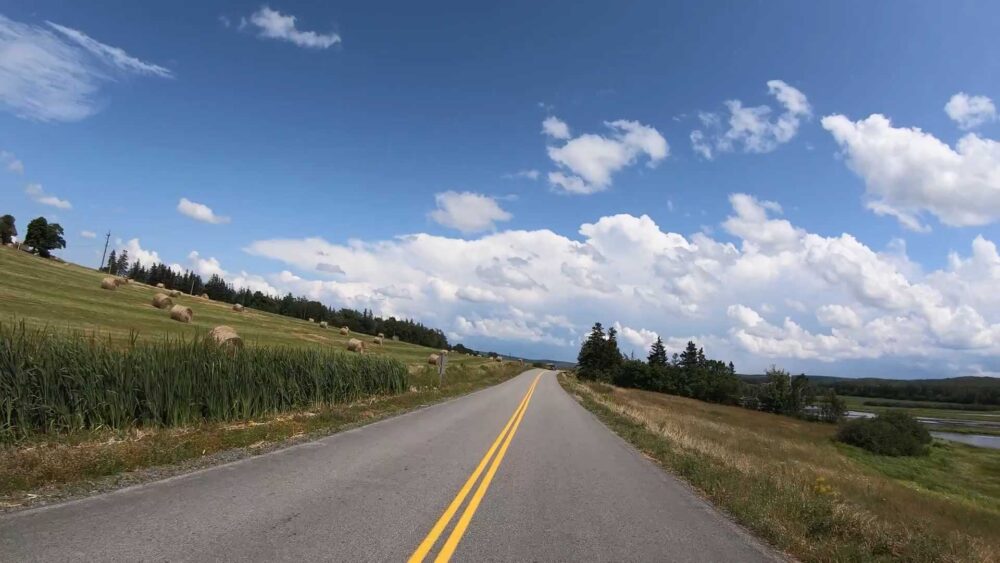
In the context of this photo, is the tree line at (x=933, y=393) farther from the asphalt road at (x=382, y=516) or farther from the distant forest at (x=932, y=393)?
the asphalt road at (x=382, y=516)

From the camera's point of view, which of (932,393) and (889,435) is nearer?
(889,435)

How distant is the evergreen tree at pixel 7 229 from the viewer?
91.9 meters

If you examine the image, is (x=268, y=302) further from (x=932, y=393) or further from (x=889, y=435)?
(x=932, y=393)

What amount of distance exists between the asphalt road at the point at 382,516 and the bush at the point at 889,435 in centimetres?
5141

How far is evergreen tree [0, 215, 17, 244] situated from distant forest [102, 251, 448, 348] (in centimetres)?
3086

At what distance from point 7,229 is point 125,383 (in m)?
112

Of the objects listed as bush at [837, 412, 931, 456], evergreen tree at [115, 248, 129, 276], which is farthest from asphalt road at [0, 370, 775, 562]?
evergreen tree at [115, 248, 129, 276]

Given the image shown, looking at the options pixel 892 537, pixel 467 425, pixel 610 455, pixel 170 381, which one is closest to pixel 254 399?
pixel 170 381

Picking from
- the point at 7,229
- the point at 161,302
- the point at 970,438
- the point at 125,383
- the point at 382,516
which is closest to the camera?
the point at 382,516

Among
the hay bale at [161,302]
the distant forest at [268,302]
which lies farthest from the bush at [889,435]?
the distant forest at [268,302]

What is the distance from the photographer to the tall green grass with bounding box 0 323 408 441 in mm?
9945

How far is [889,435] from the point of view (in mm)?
51344

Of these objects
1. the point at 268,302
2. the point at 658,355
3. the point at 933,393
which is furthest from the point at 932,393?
the point at 268,302

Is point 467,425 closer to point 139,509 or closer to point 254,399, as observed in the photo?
point 254,399
